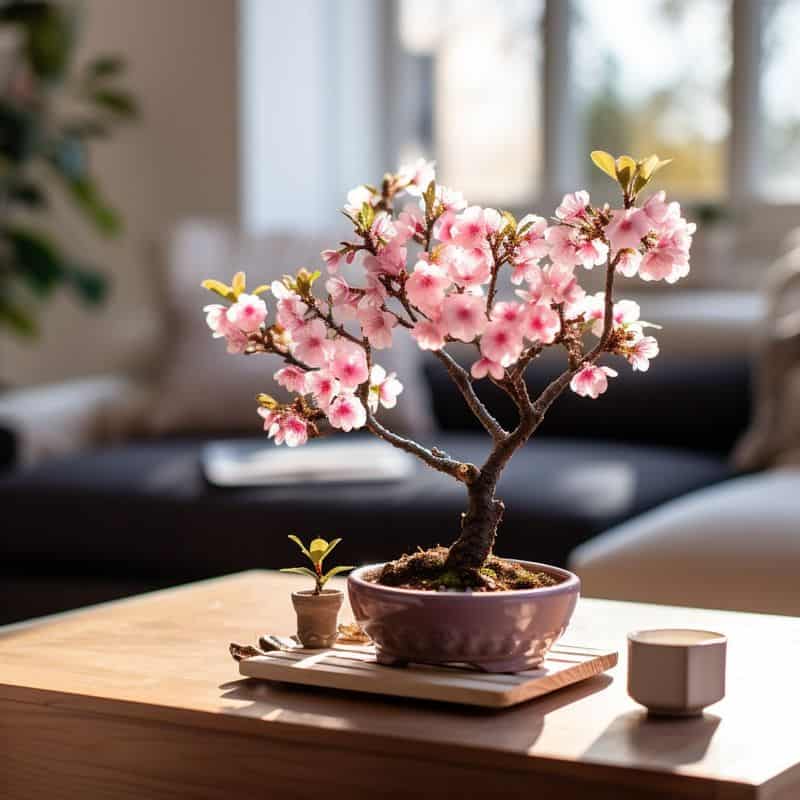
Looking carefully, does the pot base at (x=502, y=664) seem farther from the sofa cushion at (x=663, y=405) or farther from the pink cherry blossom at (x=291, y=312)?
the sofa cushion at (x=663, y=405)

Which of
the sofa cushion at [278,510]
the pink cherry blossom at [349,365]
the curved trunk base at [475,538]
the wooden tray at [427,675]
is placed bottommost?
the sofa cushion at [278,510]

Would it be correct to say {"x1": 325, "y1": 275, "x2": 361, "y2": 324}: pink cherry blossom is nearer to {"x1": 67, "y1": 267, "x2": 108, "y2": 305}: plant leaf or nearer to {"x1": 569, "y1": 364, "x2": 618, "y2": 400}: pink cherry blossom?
{"x1": 569, "y1": 364, "x2": 618, "y2": 400}: pink cherry blossom

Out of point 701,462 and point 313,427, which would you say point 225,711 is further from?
point 701,462

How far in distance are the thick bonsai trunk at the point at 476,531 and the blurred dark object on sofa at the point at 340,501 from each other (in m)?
1.22

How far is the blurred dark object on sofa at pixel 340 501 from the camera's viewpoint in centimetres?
262

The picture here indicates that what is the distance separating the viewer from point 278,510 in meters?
2.74

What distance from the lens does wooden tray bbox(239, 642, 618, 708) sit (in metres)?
1.24

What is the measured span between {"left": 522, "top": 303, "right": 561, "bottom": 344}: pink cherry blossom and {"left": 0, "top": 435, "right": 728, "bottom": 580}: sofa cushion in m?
1.35

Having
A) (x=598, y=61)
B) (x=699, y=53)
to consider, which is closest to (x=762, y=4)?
(x=699, y=53)

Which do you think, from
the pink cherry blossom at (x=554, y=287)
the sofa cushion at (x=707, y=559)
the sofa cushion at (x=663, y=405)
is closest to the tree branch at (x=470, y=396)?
the pink cherry blossom at (x=554, y=287)

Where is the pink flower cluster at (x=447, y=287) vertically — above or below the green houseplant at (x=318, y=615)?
above

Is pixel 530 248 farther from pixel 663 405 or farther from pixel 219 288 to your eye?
pixel 663 405

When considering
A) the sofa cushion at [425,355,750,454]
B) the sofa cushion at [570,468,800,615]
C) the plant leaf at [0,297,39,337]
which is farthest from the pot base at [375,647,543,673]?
the plant leaf at [0,297,39,337]

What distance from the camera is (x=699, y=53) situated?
4.04 m
